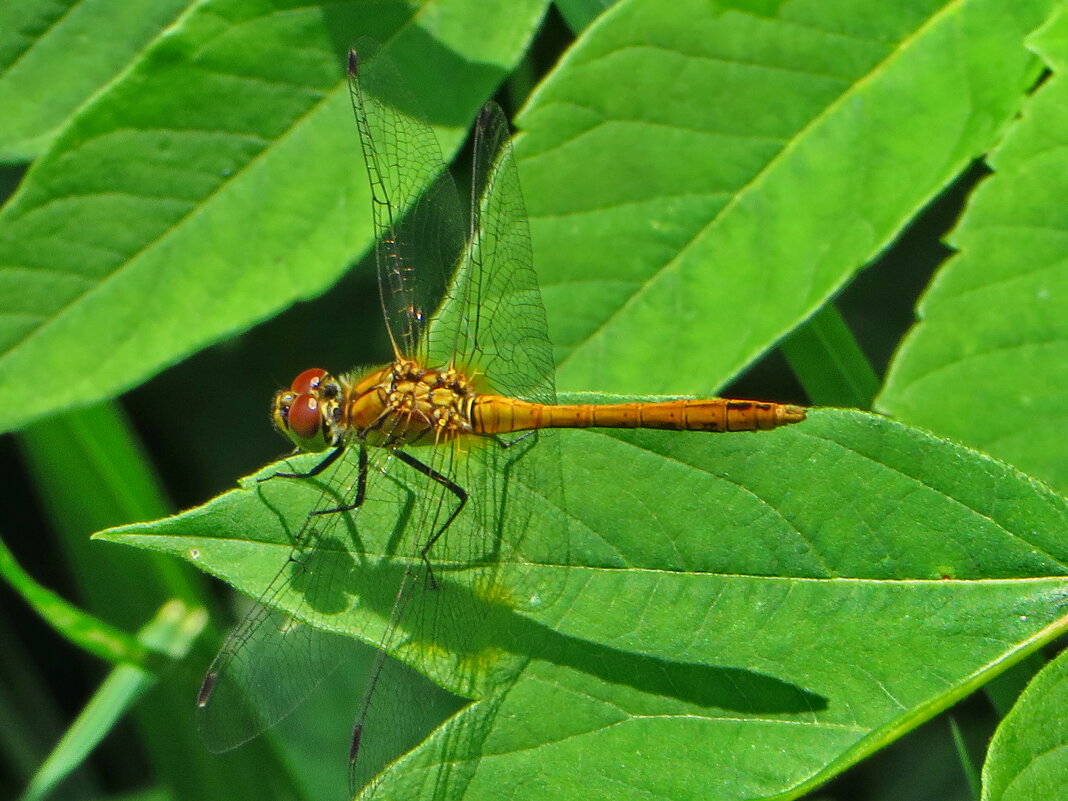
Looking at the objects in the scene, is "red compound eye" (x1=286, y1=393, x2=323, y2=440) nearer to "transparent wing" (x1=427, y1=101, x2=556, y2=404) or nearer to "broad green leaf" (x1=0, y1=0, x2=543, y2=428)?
"transparent wing" (x1=427, y1=101, x2=556, y2=404)

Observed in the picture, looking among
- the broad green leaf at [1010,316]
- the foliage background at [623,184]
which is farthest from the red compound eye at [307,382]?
the broad green leaf at [1010,316]

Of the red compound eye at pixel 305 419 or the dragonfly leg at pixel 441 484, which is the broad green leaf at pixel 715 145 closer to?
the dragonfly leg at pixel 441 484

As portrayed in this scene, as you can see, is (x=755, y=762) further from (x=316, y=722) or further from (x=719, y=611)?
(x=316, y=722)

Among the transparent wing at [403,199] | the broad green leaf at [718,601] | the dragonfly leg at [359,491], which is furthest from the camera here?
the transparent wing at [403,199]

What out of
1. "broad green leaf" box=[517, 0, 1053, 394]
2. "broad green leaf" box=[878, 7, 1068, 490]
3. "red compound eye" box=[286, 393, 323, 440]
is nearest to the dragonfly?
"red compound eye" box=[286, 393, 323, 440]

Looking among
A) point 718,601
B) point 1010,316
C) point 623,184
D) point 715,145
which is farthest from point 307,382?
point 1010,316

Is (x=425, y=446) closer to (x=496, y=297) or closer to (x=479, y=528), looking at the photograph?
(x=496, y=297)
